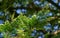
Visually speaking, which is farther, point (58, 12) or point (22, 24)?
point (58, 12)

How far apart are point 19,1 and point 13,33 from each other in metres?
0.61

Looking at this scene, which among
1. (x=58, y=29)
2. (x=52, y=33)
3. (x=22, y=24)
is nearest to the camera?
(x=22, y=24)

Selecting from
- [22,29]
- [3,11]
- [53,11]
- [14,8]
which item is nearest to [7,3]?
[3,11]

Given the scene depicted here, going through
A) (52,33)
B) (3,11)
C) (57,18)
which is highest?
(3,11)

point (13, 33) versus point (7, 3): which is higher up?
point (7, 3)

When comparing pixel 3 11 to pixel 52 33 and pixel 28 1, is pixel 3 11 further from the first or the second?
pixel 52 33

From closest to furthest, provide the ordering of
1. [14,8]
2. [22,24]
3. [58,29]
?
1. [22,24]
2. [58,29]
3. [14,8]

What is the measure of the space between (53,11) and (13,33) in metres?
0.76

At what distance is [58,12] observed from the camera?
1.84m

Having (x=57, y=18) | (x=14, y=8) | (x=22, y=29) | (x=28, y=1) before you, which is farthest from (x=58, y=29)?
(x=22, y=29)

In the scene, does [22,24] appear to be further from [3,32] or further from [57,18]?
Answer: [57,18]

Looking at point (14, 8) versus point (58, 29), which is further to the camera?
point (14, 8)

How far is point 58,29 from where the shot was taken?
1.77 metres

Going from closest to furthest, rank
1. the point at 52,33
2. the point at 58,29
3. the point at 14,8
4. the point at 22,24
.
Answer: the point at 22,24
the point at 52,33
the point at 58,29
the point at 14,8
